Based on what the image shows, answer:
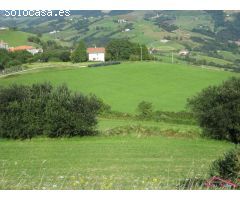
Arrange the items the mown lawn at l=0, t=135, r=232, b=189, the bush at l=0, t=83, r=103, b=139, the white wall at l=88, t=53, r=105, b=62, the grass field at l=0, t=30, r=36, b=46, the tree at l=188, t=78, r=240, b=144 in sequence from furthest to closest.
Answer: the tree at l=188, t=78, r=240, b=144
the bush at l=0, t=83, r=103, b=139
the white wall at l=88, t=53, r=105, b=62
the grass field at l=0, t=30, r=36, b=46
the mown lawn at l=0, t=135, r=232, b=189

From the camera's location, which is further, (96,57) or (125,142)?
(125,142)

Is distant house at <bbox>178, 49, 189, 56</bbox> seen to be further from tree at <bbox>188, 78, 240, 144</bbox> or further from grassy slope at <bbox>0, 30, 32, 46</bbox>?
grassy slope at <bbox>0, 30, 32, 46</bbox>

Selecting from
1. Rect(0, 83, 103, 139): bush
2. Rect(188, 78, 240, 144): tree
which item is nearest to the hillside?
Rect(188, 78, 240, 144): tree

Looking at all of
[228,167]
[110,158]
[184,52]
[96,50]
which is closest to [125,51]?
[96,50]

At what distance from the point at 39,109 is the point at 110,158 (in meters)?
1.58

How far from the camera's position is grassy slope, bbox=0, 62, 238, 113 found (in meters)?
5.04

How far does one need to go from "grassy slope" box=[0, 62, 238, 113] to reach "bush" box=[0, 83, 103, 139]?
230 millimetres

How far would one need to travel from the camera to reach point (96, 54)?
4965 mm

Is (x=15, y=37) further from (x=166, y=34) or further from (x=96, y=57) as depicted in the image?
(x=166, y=34)

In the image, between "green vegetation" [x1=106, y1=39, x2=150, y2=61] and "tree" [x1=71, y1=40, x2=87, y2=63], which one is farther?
"green vegetation" [x1=106, y1=39, x2=150, y2=61]

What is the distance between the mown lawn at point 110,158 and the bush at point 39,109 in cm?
18

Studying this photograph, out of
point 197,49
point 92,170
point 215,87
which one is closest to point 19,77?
point 92,170

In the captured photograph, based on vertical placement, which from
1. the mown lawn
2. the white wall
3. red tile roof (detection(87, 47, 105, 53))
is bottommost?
the mown lawn

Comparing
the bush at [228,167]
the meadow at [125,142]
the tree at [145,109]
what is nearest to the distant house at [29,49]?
the meadow at [125,142]
